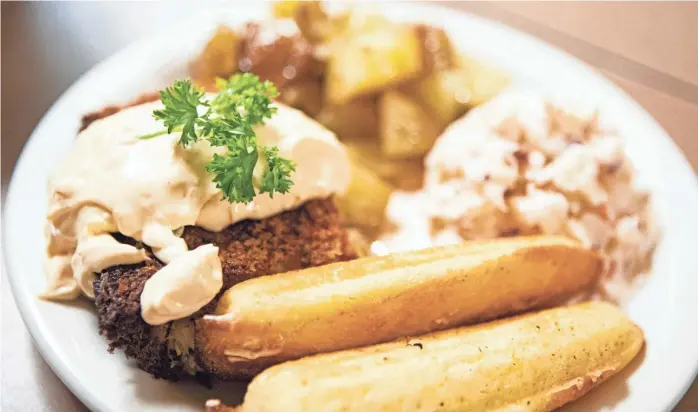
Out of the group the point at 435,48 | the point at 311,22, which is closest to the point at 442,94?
the point at 435,48

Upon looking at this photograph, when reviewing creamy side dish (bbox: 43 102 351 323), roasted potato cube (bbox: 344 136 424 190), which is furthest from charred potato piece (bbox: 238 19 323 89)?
creamy side dish (bbox: 43 102 351 323)

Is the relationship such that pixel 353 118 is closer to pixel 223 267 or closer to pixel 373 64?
pixel 373 64

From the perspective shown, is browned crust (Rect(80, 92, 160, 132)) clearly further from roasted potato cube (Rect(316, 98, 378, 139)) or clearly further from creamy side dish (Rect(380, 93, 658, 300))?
creamy side dish (Rect(380, 93, 658, 300))

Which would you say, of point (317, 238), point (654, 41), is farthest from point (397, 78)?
point (654, 41)

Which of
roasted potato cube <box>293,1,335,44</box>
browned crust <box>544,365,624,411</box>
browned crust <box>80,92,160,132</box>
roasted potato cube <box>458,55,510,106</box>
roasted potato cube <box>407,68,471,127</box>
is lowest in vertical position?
browned crust <box>544,365,624,411</box>

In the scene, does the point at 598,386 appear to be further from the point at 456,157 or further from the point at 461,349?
the point at 456,157

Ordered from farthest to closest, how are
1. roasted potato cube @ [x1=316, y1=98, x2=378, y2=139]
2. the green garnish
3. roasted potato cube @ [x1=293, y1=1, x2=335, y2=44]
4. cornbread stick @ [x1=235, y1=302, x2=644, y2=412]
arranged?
roasted potato cube @ [x1=293, y1=1, x2=335, y2=44]
roasted potato cube @ [x1=316, y1=98, x2=378, y2=139]
the green garnish
cornbread stick @ [x1=235, y1=302, x2=644, y2=412]

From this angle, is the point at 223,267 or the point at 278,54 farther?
the point at 278,54
